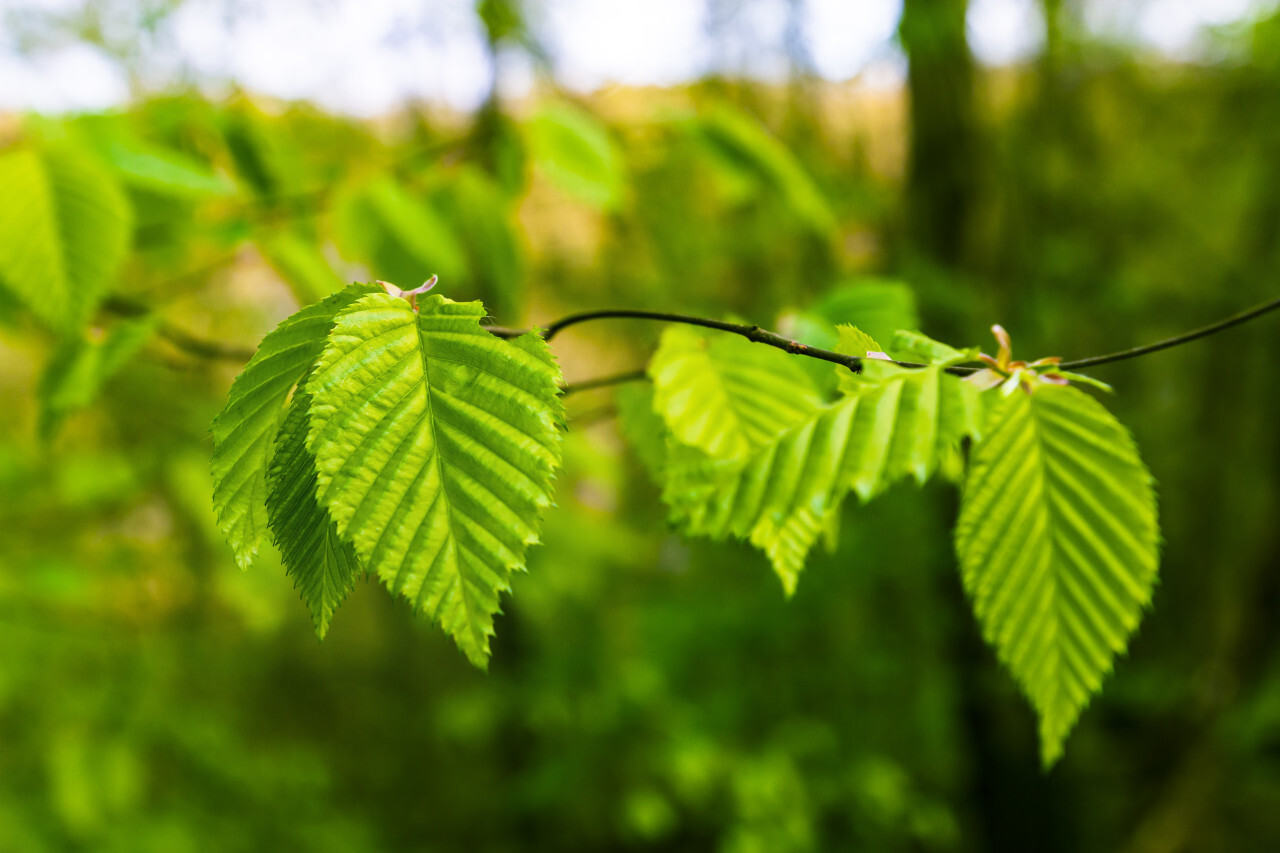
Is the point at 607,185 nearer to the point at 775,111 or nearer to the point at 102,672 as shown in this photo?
the point at 775,111

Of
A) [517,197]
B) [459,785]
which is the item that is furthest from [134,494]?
[459,785]

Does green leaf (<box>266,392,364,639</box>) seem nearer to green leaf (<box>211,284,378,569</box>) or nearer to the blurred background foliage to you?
green leaf (<box>211,284,378,569</box>)

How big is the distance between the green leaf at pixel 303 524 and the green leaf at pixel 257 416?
0.06ft

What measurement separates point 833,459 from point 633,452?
1246mm

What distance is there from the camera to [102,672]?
2494 mm

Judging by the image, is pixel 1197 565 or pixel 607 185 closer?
pixel 607 185

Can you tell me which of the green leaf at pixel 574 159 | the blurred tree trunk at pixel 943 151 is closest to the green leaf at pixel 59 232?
the green leaf at pixel 574 159

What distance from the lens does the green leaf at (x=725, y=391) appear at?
1.63 ft

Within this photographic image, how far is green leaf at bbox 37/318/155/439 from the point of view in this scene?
2.21ft

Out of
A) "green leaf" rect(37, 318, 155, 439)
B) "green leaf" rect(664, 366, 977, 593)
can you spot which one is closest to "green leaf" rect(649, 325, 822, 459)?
"green leaf" rect(664, 366, 977, 593)

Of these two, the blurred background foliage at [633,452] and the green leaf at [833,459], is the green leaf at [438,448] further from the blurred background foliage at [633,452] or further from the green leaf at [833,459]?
the blurred background foliage at [633,452]

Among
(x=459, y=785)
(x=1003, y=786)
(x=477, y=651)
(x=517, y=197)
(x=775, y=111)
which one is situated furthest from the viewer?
(x=459, y=785)

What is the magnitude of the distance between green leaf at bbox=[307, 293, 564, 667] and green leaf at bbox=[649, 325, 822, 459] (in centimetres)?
14

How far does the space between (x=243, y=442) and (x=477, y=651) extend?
188 millimetres
